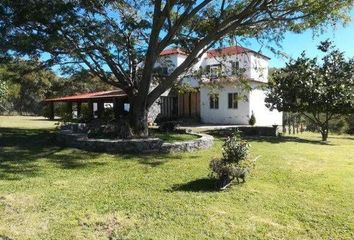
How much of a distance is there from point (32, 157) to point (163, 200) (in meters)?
6.29

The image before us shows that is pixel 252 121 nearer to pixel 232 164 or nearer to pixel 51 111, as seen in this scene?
pixel 51 111

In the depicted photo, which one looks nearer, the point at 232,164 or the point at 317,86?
the point at 232,164

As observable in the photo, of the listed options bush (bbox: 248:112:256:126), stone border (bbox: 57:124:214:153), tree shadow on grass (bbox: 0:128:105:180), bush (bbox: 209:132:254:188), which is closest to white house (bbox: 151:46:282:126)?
bush (bbox: 248:112:256:126)

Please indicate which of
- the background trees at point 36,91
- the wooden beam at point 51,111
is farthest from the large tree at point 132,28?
the wooden beam at point 51,111

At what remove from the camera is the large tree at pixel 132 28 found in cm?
1529

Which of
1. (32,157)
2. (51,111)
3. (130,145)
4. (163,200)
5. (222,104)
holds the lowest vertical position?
(163,200)

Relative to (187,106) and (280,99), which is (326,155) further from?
(187,106)

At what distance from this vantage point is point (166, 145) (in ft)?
46.9

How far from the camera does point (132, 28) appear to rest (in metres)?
16.8

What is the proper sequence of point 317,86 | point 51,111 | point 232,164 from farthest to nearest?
point 51,111
point 317,86
point 232,164

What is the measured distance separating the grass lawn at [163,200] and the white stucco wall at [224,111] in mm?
19083

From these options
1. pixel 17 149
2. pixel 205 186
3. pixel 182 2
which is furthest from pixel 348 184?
pixel 17 149

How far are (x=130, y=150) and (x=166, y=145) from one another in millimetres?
1257

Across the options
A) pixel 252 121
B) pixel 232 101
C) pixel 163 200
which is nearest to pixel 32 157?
pixel 163 200
